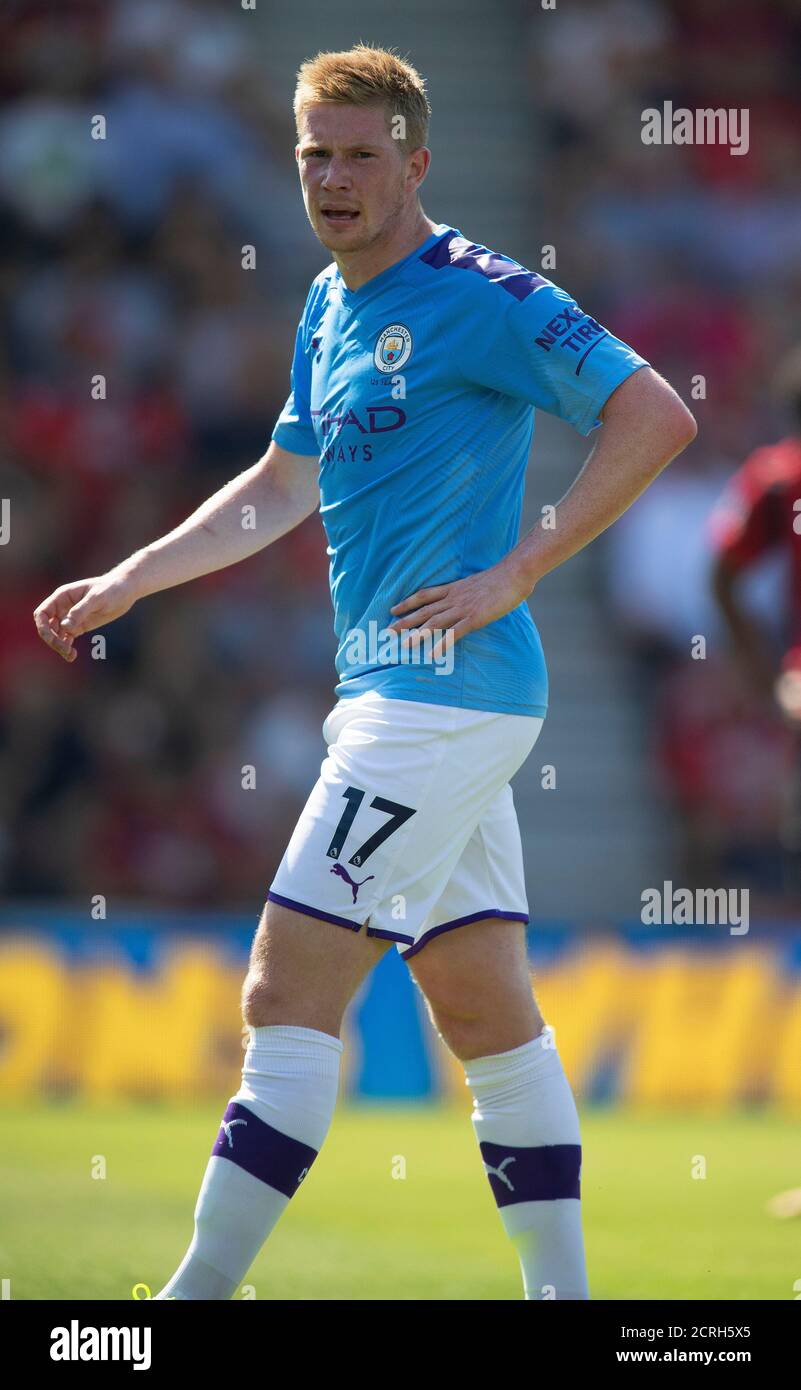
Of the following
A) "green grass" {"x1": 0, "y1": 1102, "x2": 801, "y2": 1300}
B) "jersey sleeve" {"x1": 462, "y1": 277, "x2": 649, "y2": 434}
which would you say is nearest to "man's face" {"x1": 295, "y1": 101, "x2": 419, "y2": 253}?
"jersey sleeve" {"x1": 462, "y1": 277, "x2": 649, "y2": 434}

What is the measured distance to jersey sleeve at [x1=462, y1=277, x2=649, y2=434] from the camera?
12.1 ft

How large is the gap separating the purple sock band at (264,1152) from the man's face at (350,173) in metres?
1.70

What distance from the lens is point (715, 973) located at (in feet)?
32.9

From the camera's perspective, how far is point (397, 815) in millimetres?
3668

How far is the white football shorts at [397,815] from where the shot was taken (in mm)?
3631

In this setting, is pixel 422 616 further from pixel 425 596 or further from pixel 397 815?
pixel 397 815

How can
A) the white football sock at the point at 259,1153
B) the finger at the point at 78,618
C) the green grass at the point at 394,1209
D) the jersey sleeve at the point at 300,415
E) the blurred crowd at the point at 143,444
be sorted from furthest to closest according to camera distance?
1. the blurred crowd at the point at 143,444
2. the green grass at the point at 394,1209
3. the jersey sleeve at the point at 300,415
4. the finger at the point at 78,618
5. the white football sock at the point at 259,1153

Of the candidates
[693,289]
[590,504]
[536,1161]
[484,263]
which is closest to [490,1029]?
[536,1161]
